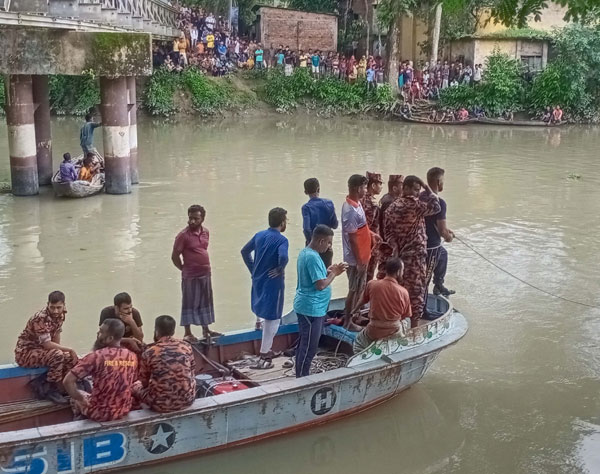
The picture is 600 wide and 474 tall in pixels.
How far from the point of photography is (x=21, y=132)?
14.6m

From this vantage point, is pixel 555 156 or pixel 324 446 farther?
pixel 555 156

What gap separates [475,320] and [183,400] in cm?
463

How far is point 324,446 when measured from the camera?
658cm

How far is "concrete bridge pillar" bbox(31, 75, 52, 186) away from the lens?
16297 millimetres

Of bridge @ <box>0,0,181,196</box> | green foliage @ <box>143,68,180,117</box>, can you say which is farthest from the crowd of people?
green foliage @ <box>143,68,180,117</box>

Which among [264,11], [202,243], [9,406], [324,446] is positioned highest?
[264,11]

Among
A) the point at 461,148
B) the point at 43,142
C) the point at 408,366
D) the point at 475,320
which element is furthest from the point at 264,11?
the point at 408,366

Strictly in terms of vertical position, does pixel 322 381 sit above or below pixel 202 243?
below

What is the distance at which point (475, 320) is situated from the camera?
9.34m

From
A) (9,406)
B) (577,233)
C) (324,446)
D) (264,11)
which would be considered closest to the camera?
(9,406)

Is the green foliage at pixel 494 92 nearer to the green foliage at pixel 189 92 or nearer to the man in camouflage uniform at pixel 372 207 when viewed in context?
the green foliage at pixel 189 92

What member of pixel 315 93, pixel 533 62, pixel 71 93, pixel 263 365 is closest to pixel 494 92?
pixel 533 62

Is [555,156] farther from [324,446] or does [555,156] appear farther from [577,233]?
[324,446]

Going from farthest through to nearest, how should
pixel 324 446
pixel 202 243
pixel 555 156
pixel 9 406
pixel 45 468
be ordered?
pixel 555 156, pixel 202 243, pixel 324 446, pixel 9 406, pixel 45 468
